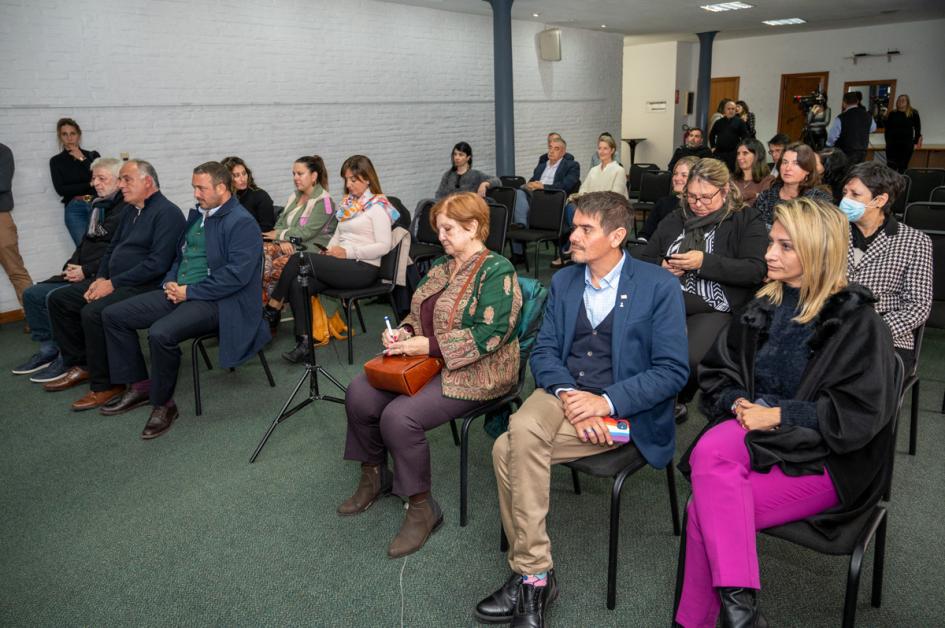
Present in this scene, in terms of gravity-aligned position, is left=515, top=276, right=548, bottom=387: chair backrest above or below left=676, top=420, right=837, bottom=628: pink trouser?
above

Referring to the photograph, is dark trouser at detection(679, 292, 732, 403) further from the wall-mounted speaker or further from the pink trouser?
the wall-mounted speaker

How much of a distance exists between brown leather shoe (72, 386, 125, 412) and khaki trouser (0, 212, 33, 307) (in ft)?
7.20

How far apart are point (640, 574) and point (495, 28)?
758 cm

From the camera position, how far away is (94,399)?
390 centimetres

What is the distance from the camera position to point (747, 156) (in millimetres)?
5062

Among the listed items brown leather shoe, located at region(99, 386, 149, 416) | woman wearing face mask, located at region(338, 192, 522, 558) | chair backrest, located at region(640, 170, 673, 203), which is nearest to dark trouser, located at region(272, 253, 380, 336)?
brown leather shoe, located at region(99, 386, 149, 416)

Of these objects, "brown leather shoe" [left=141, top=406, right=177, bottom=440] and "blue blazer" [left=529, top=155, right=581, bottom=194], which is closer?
"brown leather shoe" [left=141, top=406, right=177, bottom=440]

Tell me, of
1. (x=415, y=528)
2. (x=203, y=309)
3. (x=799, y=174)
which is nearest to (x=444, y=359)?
(x=415, y=528)

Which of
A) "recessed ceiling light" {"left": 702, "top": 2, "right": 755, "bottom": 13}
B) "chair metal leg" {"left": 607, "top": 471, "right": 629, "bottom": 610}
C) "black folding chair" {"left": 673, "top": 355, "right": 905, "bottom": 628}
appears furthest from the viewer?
"recessed ceiling light" {"left": 702, "top": 2, "right": 755, "bottom": 13}

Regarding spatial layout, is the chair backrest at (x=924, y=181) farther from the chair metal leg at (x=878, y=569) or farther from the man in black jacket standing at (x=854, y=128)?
the chair metal leg at (x=878, y=569)

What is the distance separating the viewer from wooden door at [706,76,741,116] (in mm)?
15000

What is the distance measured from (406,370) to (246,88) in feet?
17.8

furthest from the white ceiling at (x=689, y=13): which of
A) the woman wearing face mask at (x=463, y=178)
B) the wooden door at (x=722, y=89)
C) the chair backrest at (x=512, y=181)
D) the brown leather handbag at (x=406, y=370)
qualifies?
the brown leather handbag at (x=406, y=370)

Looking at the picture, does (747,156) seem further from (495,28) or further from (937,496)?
(495,28)
